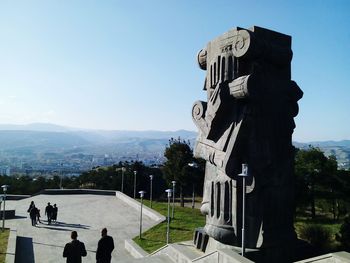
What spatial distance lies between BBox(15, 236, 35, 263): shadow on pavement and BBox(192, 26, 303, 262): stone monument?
7.53 meters

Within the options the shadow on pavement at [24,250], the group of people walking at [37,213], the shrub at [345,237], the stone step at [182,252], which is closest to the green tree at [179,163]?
the group of people walking at [37,213]

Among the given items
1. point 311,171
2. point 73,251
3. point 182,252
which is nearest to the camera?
point 73,251

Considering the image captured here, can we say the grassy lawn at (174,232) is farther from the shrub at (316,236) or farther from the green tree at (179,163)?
the shrub at (316,236)

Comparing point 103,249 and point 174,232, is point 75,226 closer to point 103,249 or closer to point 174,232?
point 174,232

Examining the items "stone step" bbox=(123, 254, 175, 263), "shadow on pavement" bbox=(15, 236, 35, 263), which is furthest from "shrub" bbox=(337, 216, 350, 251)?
"shadow on pavement" bbox=(15, 236, 35, 263)

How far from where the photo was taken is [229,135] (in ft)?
→ 42.2

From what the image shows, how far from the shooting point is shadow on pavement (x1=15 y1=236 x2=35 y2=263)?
15031mm

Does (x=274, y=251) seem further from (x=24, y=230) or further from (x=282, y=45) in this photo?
(x=24, y=230)

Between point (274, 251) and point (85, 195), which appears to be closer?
point (274, 251)

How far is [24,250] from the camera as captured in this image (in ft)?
53.6

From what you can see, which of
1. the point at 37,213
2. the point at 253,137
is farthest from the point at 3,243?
the point at 253,137

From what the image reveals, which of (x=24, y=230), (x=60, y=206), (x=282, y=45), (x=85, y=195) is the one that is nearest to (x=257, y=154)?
(x=282, y=45)

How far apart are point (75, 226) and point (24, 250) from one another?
538 centimetres

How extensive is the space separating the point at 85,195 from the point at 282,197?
24.3 metres
